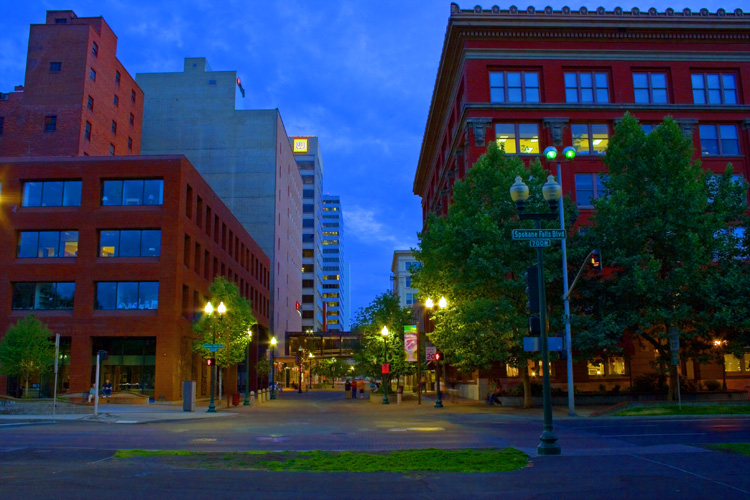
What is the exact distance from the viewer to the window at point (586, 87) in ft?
155

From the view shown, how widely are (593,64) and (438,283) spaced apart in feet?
72.0

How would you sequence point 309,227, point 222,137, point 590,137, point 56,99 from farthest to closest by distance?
1. point 309,227
2. point 222,137
3. point 56,99
4. point 590,137

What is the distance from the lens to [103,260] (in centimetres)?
4475

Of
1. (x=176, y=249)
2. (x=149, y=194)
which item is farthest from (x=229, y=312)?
(x=149, y=194)

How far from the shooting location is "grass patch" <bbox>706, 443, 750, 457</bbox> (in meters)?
13.6

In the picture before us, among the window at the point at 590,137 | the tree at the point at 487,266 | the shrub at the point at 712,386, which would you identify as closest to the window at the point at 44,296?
the tree at the point at 487,266

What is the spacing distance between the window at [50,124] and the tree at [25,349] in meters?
25.0

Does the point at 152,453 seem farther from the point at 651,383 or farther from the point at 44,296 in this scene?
the point at 44,296

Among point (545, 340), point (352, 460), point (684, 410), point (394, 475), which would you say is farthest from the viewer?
point (684, 410)

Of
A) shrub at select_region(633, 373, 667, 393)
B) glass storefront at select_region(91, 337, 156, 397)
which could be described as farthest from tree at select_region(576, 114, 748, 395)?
glass storefront at select_region(91, 337, 156, 397)

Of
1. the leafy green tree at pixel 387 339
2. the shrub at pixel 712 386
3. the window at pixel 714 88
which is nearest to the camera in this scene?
the shrub at pixel 712 386

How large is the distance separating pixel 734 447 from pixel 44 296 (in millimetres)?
43160

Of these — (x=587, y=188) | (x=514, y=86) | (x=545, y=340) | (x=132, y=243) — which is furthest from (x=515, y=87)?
(x=545, y=340)

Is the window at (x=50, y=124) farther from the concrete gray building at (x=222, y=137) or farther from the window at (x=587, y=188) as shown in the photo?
the window at (x=587, y=188)
